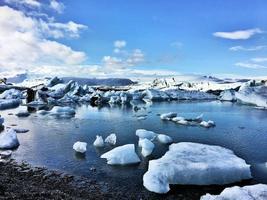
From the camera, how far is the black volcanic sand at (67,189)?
5711mm

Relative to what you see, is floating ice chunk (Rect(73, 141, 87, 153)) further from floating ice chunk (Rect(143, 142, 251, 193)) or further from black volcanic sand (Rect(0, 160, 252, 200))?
floating ice chunk (Rect(143, 142, 251, 193))

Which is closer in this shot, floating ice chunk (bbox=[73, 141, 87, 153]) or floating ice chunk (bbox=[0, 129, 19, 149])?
floating ice chunk (bbox=[73, 141, 87, 153])

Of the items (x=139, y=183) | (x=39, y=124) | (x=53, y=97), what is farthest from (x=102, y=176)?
(x=53, y=97)

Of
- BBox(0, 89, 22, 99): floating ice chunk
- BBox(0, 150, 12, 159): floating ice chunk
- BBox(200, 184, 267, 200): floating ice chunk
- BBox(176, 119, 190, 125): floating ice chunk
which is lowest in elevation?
BBox(0, 89, 22, 99): floating ice chunk

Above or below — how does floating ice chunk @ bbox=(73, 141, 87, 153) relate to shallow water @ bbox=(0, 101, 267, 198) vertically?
above

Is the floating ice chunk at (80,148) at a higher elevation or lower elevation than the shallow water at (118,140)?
higher

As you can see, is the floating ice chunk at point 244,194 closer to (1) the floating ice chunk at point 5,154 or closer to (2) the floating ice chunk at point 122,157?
(2) the floating ice chunk at point 122,157

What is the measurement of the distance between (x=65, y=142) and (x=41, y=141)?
0.81 m

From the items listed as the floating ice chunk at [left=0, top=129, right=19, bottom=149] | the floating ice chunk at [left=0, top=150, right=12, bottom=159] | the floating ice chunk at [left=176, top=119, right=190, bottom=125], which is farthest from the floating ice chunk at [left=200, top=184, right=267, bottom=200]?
the floating ice chunk at [left=176, top=119, right=190, bottom=125]

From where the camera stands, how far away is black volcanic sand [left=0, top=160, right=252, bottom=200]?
18.7 ft

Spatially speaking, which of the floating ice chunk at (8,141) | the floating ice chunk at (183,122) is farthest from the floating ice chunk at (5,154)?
the floating ice chunk at (183,122)

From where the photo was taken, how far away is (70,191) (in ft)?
20.6

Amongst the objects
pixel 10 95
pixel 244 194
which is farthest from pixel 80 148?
pixel 10 95

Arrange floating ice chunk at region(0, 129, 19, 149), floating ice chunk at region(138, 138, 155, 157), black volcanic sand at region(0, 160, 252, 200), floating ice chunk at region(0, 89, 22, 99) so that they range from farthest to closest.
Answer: floating ice chunk at region(0, 89, 22, 99) < floating ice chunk at region(0, 129, 19, 149) < floating ice chunk at region(138, 138, 155, 157) < black volcanic sand at region(0, 160, 252, 200)
